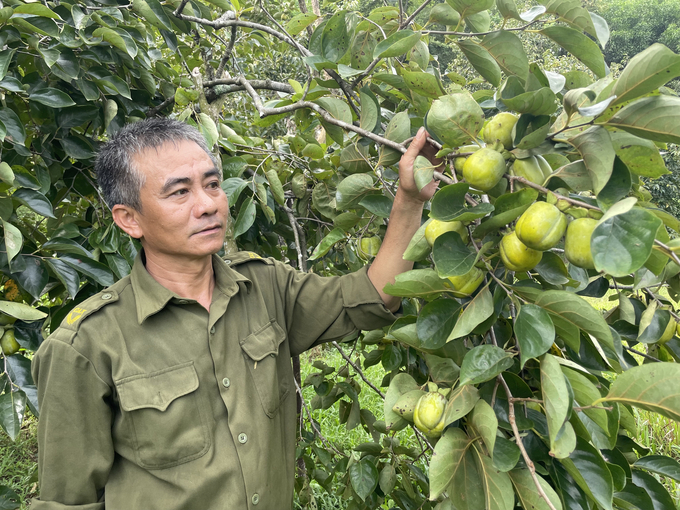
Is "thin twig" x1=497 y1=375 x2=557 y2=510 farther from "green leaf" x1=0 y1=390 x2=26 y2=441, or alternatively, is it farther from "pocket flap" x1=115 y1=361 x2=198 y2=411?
"green leaf" x1=0 y1=390 x2=26 y2=441

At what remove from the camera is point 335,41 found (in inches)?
48.4

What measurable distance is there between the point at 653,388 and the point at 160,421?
100 cm

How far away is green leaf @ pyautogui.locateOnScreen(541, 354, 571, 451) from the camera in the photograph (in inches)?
25.7

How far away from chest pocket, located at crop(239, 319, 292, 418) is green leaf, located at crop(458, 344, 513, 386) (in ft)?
2.28

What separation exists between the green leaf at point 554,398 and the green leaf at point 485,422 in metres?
0.08

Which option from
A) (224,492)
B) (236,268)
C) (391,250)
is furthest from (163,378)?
(391,250)

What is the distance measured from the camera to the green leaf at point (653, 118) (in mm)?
649

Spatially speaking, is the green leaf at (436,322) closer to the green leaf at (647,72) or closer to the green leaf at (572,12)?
the green leaf at (647,72)

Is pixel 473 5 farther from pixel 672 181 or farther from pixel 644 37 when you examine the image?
pixel 644 37

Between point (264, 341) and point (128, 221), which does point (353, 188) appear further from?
point (128, 221)

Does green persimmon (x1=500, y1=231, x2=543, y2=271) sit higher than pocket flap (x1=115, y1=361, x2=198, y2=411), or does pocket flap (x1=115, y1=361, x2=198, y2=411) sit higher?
green persimmon (x1=500, y1=231, x2=543, y2=271)

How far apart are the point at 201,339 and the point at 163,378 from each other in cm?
13

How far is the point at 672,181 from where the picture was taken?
12141mm

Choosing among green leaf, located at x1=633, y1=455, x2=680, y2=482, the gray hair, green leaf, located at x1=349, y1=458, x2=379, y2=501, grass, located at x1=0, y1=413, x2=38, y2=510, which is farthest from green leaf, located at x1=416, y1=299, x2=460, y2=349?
grass, located at x1=0, y1=413, x2=38, y2=510
